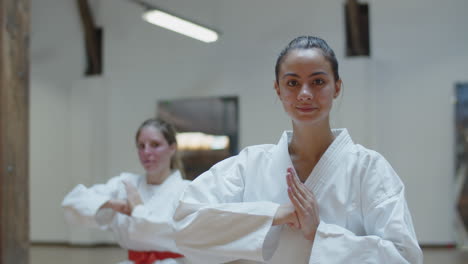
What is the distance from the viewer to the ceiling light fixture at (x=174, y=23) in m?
7.32

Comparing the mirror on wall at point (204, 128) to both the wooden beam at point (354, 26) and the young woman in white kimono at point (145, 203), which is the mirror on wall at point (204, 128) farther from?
the young woman in white kimono at point (145, 203)

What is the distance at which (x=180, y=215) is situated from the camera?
6.33 ft

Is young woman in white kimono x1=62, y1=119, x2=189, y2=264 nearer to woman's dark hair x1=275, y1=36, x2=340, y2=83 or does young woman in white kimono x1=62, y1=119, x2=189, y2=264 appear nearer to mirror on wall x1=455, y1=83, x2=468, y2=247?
woman's dark hair x1=275, y1=36, x2=340, y2=83

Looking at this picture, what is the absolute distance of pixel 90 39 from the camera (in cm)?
1009

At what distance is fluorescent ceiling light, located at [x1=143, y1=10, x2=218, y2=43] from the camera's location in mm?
7407

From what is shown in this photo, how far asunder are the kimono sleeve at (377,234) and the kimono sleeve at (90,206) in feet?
7.49

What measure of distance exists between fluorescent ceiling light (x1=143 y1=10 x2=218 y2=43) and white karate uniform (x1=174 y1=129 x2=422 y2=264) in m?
5.73

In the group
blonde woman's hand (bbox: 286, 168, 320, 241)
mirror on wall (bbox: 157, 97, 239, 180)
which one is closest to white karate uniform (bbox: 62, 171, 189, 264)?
blonde woman's hand (bbox: 286, 168, 320, 241)

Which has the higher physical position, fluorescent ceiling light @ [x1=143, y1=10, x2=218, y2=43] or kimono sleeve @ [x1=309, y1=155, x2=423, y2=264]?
fluorescent ceiling light @ [x1=143, y1=10, x2=218, y2=43]

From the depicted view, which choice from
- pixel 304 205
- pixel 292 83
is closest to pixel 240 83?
pixel 292 83

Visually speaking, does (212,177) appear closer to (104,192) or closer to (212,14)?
(104,192)

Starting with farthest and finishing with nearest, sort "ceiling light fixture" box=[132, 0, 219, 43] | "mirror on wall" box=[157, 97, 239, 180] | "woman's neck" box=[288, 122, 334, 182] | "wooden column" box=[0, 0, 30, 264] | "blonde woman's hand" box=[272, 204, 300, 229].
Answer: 1. "mirror on wall" box=[157, 97, 239, 180]
2. "ceiling light fixture" box=[132, 0, 219, 43]
3. "wooden column" box=[0, 0, 30, 264]
4. "woman's neck" box=[288, 122, 334, 182]
5. "blonde woman's hand" box=[272, 204, 300, 229]

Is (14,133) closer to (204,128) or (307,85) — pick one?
(307,85)

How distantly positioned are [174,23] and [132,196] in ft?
15.4
